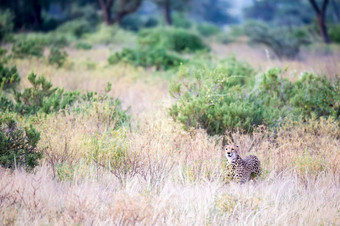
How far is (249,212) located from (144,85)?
7.01m

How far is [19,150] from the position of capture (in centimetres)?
501

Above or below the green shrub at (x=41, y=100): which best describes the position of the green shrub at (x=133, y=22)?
above

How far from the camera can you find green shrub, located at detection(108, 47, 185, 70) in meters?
13.7

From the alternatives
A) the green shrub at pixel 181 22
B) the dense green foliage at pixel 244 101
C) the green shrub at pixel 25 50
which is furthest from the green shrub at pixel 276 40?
the green shrub at pixel 181 22

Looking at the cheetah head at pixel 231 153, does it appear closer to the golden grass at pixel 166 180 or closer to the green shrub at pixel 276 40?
the golden grass at pixel 166 180

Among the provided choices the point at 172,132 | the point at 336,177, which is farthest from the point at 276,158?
the point at 172,132

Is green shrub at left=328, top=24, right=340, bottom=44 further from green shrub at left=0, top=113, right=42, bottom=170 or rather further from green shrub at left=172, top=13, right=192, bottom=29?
green shrub at left=0, top=113, right=42, bottom=170

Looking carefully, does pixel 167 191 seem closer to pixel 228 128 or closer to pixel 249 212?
pixel 249 212

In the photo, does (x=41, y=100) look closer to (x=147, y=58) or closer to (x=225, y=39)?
(x=147, y=58)

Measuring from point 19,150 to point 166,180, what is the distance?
192 cm

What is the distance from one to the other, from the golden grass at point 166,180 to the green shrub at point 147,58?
681 centimetres

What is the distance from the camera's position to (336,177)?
5.16m

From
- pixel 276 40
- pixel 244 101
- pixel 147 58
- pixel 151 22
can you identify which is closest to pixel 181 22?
pixel 151 22

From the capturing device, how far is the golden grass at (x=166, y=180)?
12.9 ft
